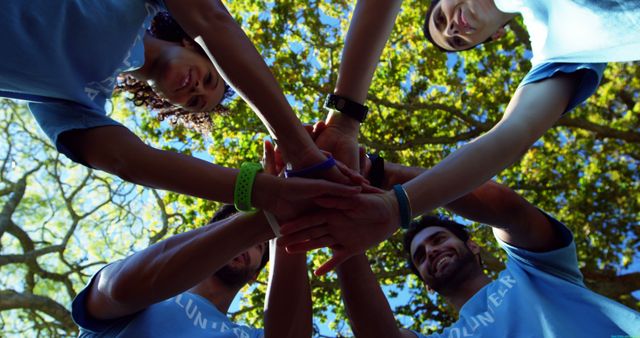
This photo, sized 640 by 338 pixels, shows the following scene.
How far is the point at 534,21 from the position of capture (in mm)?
2521

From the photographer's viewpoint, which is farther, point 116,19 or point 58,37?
point 116,19

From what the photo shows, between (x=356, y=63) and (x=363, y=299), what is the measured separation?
1489 millimetres

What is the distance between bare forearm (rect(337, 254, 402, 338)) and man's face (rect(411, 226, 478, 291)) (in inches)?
49.5

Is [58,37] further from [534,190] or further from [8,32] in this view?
[534,190]

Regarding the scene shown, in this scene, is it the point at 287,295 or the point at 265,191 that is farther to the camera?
the point at 287,295

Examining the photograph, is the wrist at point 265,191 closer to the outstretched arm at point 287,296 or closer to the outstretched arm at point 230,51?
the outstretched arm at point 230,51

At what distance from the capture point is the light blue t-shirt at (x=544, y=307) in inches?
102

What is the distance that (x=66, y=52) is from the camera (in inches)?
80.4

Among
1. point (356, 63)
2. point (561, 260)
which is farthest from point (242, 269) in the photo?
point (561, 260)

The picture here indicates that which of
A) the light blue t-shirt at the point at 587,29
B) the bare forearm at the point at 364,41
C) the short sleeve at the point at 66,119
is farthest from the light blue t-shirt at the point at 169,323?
the light blue t-shirt at the point at 587,29

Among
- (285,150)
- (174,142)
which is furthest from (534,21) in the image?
(174,142)

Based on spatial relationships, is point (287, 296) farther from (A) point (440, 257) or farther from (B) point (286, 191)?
(A) point (440, 257)

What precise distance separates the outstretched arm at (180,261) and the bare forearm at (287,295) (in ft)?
0.94

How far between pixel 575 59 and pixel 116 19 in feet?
7.27
